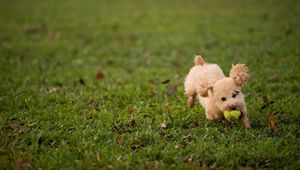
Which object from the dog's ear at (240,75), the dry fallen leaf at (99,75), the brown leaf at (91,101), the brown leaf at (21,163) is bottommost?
the dry fallen leaf at (99,75)

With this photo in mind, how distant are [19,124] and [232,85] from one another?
245cm

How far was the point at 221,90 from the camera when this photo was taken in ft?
14.4

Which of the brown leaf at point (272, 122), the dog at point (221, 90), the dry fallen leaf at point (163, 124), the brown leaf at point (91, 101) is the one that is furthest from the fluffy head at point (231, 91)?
the brown leaf at point (91, 101)

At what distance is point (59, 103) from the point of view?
19.0 ft

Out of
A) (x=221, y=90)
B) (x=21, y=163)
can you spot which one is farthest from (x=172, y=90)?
(x=21, y=163)

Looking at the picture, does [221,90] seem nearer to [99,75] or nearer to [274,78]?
[274,78]

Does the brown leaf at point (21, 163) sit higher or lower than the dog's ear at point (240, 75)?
lower

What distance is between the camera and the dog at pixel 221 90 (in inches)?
172

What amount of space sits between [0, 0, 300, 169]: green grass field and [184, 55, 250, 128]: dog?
178 millimetres

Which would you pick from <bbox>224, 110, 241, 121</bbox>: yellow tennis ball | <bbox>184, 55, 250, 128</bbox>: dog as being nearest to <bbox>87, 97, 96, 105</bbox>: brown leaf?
<bbox>184, 55, 250, 128</bbox>: dog

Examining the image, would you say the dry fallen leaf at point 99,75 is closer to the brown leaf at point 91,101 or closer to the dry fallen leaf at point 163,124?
the brown leaf at point 91,101

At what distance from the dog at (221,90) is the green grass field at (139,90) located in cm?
18

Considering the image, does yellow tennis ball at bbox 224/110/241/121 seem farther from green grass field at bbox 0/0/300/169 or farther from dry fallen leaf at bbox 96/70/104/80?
dry fallen leaf at bbox 96/70/104/80

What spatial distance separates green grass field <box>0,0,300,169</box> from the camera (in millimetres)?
4020
